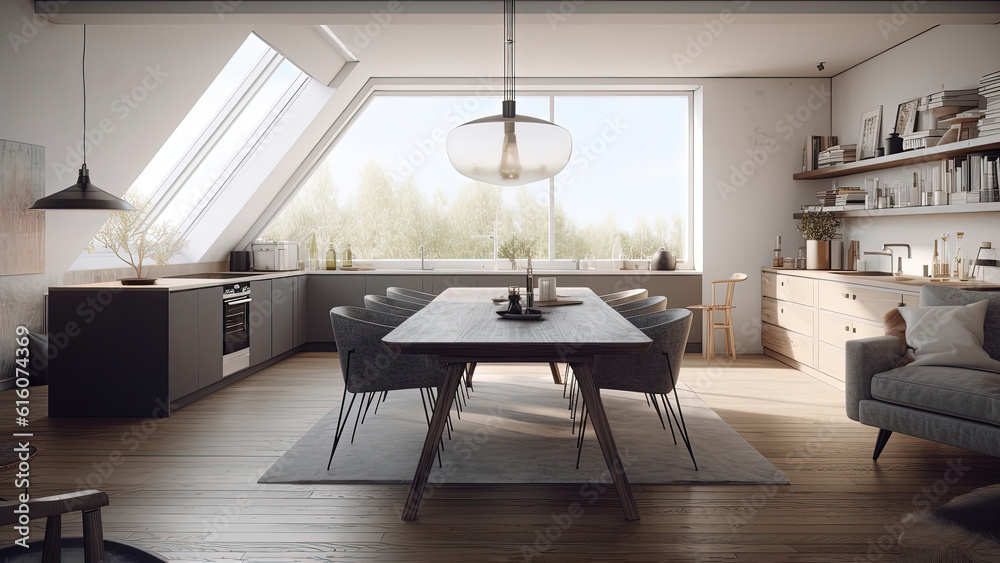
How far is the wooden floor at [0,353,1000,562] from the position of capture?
8.61 ft

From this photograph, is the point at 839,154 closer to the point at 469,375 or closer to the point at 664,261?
the point at 664,261

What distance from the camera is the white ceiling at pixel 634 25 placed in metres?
4.66

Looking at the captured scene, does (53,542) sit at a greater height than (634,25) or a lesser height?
lesser

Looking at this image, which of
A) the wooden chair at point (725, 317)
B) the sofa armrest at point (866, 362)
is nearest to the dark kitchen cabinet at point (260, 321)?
the wooden chair at point (725, 317)

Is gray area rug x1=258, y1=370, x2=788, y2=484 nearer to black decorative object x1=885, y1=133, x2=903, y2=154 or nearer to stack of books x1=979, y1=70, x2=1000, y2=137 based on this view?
stack of books x1=979, y1=70, x2=1000, y2=137

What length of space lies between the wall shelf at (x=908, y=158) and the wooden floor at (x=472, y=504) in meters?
2.03

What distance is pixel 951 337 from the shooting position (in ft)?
12.3

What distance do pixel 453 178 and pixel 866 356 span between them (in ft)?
16.6

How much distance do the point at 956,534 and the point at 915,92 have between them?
17.7 feet

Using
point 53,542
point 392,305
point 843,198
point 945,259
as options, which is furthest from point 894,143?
point 53,542

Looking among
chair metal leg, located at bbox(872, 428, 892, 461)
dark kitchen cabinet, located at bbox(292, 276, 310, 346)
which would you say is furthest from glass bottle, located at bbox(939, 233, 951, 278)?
dark kitchen cabinet, located at bbox(292, 276, 310, 346)

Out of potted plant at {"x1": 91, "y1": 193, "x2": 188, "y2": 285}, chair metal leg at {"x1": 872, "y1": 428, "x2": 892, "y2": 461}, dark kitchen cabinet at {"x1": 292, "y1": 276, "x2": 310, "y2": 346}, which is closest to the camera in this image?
chair metal leg at {"x1": 872, "y1": 428, "x2": 892, "y2": 461}

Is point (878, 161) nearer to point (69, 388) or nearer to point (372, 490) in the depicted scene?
point (372, 490)

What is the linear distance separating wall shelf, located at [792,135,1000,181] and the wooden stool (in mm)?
3866
